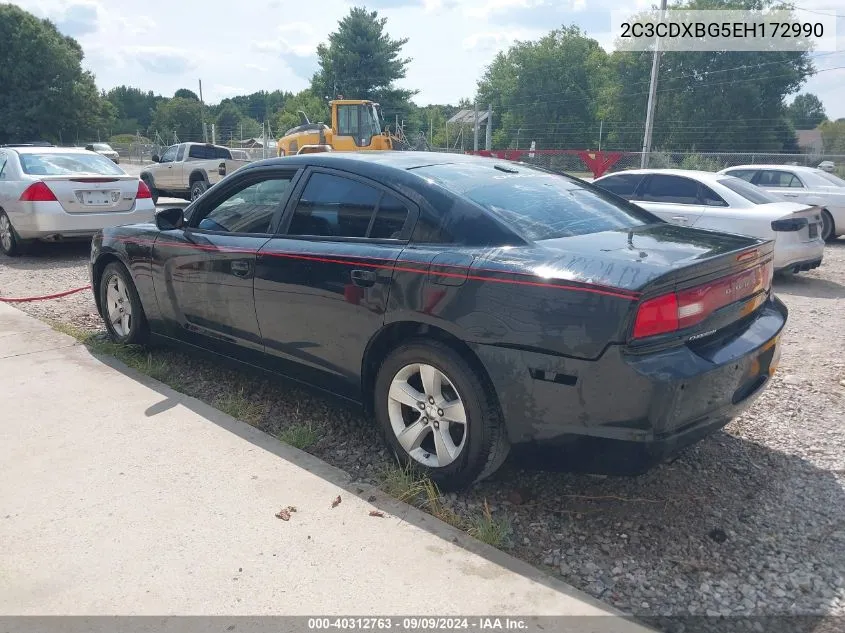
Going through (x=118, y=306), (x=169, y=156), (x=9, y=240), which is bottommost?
(x=9, y=240)

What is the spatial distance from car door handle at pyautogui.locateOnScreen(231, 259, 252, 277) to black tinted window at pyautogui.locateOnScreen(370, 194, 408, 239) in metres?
0.94

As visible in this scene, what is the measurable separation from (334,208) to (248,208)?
824 millimetres

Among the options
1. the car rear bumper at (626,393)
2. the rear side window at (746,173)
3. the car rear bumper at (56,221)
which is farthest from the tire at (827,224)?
the car rear bumper at (56,221)

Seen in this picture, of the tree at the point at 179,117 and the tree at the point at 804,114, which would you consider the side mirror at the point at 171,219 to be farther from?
the tree at the point at 179,117

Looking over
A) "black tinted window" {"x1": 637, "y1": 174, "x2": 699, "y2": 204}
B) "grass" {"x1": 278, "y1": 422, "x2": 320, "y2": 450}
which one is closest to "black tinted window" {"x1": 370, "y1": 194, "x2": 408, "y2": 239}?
"grass" {"x1": 278, "y1": 422, "x2": 320, "y2": 450}

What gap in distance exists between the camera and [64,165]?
959cm

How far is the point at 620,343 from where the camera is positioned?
2.64 metres

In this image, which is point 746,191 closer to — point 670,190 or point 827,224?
point 670,190

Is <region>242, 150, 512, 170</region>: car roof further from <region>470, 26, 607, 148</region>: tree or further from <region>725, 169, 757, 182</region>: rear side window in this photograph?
<region>470, 26, 607, 148</region>: tree

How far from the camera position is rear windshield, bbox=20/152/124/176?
368 inches

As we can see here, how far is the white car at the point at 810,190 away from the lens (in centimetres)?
1164

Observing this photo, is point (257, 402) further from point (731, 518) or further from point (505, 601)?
point (731, 518)

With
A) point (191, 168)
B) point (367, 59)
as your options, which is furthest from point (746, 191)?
point (367, 59)

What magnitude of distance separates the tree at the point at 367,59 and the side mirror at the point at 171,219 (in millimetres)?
43494
